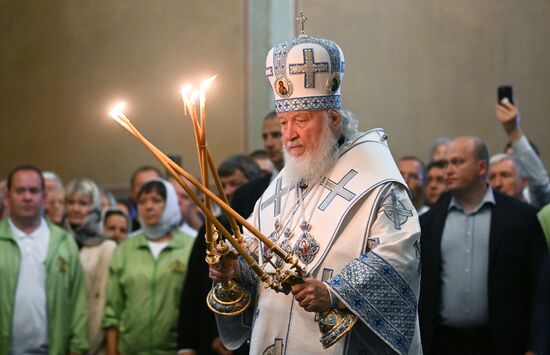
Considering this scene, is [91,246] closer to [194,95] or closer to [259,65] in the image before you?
[259,65]

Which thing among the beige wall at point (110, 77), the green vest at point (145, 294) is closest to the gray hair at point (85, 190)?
the green vest at point (145, 294)

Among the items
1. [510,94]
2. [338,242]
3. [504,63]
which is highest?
[504,63]

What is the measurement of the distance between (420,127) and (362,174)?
8.05 m

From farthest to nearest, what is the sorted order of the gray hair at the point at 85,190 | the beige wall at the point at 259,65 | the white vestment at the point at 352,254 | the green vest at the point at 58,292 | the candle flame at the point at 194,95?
the beige wall at the point at 259,65 → the gray hair at the point at 85,190 → the green vest at the point at 58,292 → the white vestment at the point at 352,254 → the candle flame at the point at 194,95

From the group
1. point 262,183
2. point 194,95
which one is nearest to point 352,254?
→ point 194,95

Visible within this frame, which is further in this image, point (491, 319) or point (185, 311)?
point (185, 311)

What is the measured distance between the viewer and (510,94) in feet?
26.0

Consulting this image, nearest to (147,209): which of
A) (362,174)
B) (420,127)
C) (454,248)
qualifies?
(454,248)

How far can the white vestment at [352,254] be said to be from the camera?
4.78 meters

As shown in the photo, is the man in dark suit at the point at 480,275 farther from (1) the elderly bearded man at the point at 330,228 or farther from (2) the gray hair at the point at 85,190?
(2) the gray hair at the point at 85,190

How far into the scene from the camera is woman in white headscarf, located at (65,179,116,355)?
843cm

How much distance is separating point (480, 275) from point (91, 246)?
3.09m

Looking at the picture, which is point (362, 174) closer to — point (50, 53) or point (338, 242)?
point (338, 242)

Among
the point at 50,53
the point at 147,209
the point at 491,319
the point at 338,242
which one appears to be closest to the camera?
the point at 338,242
